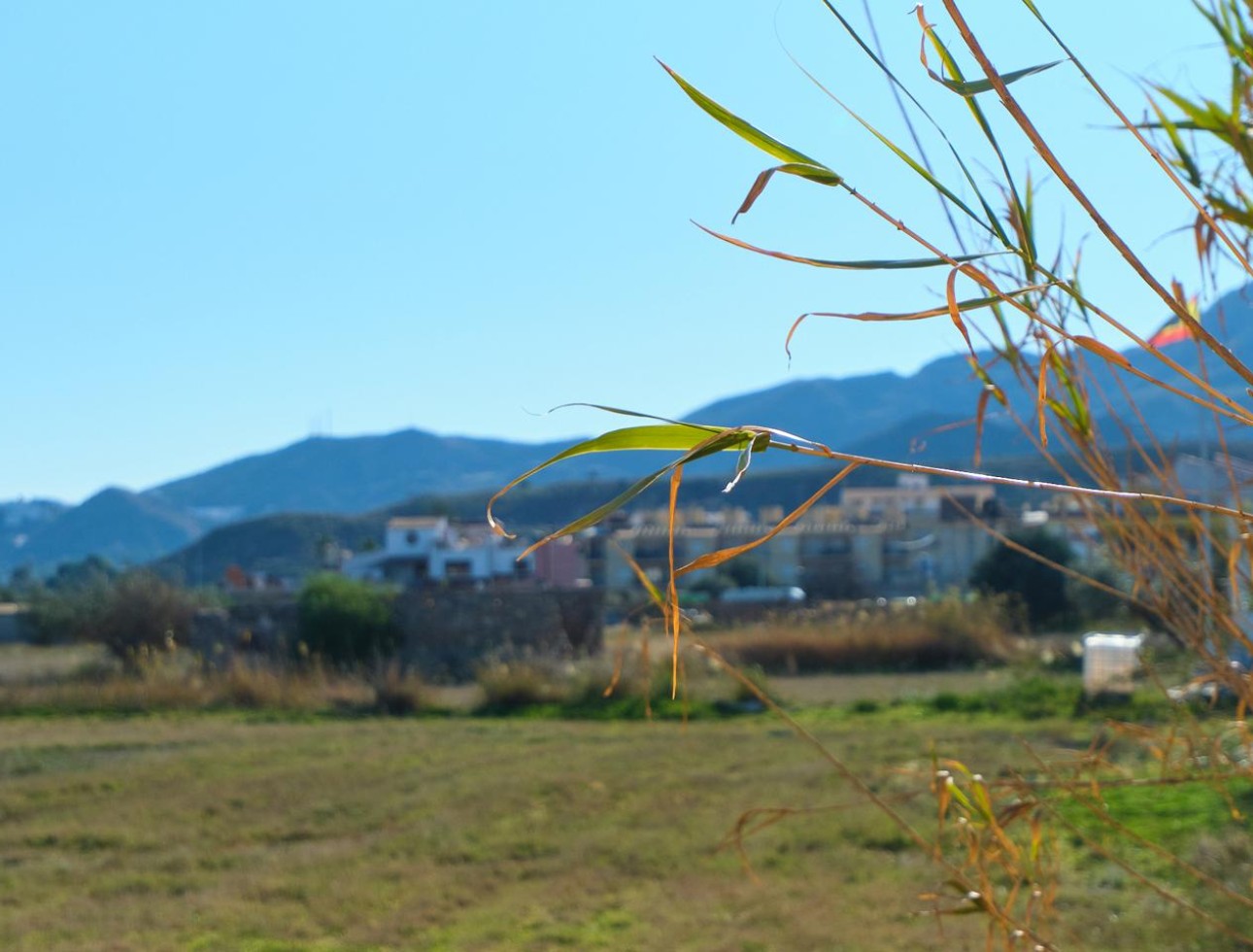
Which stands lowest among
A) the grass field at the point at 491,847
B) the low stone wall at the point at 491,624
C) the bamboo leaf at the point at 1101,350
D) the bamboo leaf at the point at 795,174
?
the grass field at the point at 491,847

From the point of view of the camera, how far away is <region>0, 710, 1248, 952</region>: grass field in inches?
185

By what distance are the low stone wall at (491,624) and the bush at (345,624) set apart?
29cm

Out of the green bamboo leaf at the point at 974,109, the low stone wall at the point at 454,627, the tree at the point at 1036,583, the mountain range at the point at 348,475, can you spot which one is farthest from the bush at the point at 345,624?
the mountain range at the point at 348,475

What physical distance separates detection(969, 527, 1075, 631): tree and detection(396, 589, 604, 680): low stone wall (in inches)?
261

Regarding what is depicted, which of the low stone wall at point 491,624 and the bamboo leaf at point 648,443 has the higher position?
the bamboo leaf at point 648,443

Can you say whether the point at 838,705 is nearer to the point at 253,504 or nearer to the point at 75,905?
the point at 75,905

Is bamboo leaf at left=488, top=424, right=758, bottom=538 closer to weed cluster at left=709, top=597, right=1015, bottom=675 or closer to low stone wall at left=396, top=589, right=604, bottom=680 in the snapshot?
weed cluster at left=709, top=597, right=1015, bottom=675

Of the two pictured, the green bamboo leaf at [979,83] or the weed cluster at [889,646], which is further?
the weed cluster at [889,646]

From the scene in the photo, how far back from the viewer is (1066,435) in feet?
5.82

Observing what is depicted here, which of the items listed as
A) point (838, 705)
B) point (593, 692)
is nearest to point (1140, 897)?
point (838, 705)

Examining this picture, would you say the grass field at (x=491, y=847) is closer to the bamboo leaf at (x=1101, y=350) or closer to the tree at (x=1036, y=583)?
the bamboo leaf at (x=1101, y=350)

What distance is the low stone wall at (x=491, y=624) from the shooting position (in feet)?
58.7

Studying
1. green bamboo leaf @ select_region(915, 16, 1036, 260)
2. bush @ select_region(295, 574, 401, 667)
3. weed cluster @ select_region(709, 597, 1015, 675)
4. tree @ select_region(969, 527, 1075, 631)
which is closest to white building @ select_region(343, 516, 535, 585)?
tree @ select_region(969, 527, 1075, 631)

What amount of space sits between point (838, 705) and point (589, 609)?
7280mm
